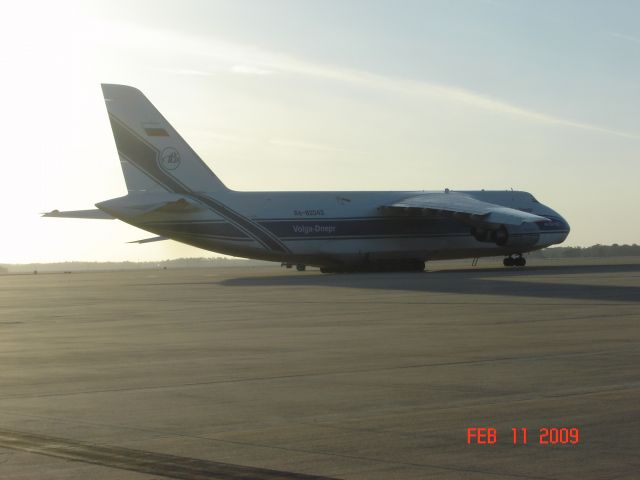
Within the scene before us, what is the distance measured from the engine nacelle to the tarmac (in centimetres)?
3370

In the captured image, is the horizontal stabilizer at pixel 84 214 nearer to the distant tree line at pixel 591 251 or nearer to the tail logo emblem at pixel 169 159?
the tail logo emblem at pixel 169 159

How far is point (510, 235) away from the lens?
58.9 m

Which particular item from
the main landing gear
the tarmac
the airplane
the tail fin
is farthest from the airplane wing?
the tarmac

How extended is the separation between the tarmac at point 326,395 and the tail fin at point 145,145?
2712cm

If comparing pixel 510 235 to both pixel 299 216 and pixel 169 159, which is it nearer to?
pixel 299 216

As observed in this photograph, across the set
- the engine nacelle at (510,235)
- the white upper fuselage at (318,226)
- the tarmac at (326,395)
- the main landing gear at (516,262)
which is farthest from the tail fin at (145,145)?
the tarmac at (326,395)

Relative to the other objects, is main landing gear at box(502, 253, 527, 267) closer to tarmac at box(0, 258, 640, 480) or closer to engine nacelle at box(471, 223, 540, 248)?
engine nacelle at box(471, 223, 540, 248)

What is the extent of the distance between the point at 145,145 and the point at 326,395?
40792mm

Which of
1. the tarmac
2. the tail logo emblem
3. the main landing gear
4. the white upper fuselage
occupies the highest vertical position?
the tail logo emblem

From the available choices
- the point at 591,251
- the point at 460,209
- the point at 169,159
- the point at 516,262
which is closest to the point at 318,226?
the point at 460,209

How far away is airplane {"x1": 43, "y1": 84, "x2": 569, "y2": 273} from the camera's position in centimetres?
5078

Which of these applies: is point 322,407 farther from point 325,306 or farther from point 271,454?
point 325,306

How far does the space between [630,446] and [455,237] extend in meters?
51.4

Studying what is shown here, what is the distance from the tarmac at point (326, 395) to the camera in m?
8.19
